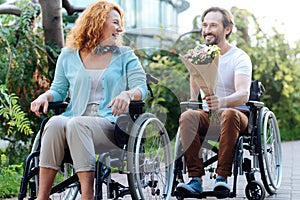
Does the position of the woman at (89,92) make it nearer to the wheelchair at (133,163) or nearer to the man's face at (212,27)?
the wheelchair at (133,163)

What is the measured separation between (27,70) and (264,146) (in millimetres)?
2283

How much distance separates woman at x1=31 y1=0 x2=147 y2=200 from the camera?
2957 mm

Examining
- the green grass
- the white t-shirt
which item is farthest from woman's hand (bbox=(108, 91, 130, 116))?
the green grass

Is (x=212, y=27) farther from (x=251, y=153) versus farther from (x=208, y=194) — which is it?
(x=208, y=194)

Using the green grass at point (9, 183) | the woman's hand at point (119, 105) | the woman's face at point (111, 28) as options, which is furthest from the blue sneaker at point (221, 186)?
the green grass at point (9, 183)

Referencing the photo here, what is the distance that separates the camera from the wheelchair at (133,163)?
294 centimetres


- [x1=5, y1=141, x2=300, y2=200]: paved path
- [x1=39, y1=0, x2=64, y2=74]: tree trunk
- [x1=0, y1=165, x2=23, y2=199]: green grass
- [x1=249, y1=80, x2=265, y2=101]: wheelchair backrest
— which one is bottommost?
[x1=5, y1=141, x2=300, y2=200]: paved path

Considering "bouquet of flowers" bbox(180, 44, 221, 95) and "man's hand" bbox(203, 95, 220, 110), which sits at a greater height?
"bouquet of flowers" bbox(180, 44, 221, 95)

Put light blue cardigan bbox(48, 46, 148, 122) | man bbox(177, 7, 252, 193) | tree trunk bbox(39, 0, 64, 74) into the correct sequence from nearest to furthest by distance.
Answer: light blue cardigan bbox(48, 46, 148, 122)
man bbox(177, 7, 252, 193)
tree trunk bbox(39, 0, 64, 74)

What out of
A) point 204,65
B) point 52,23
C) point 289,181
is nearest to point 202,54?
point 204,65

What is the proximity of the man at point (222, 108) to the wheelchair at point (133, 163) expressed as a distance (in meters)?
0.22

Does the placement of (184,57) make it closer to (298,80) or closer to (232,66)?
(232,66)

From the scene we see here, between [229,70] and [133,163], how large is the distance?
1090 millimetres

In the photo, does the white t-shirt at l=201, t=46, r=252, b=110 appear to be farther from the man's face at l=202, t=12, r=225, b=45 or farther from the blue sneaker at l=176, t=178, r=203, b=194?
the blue sneaker at l=176, t=178, r=203, b=194
